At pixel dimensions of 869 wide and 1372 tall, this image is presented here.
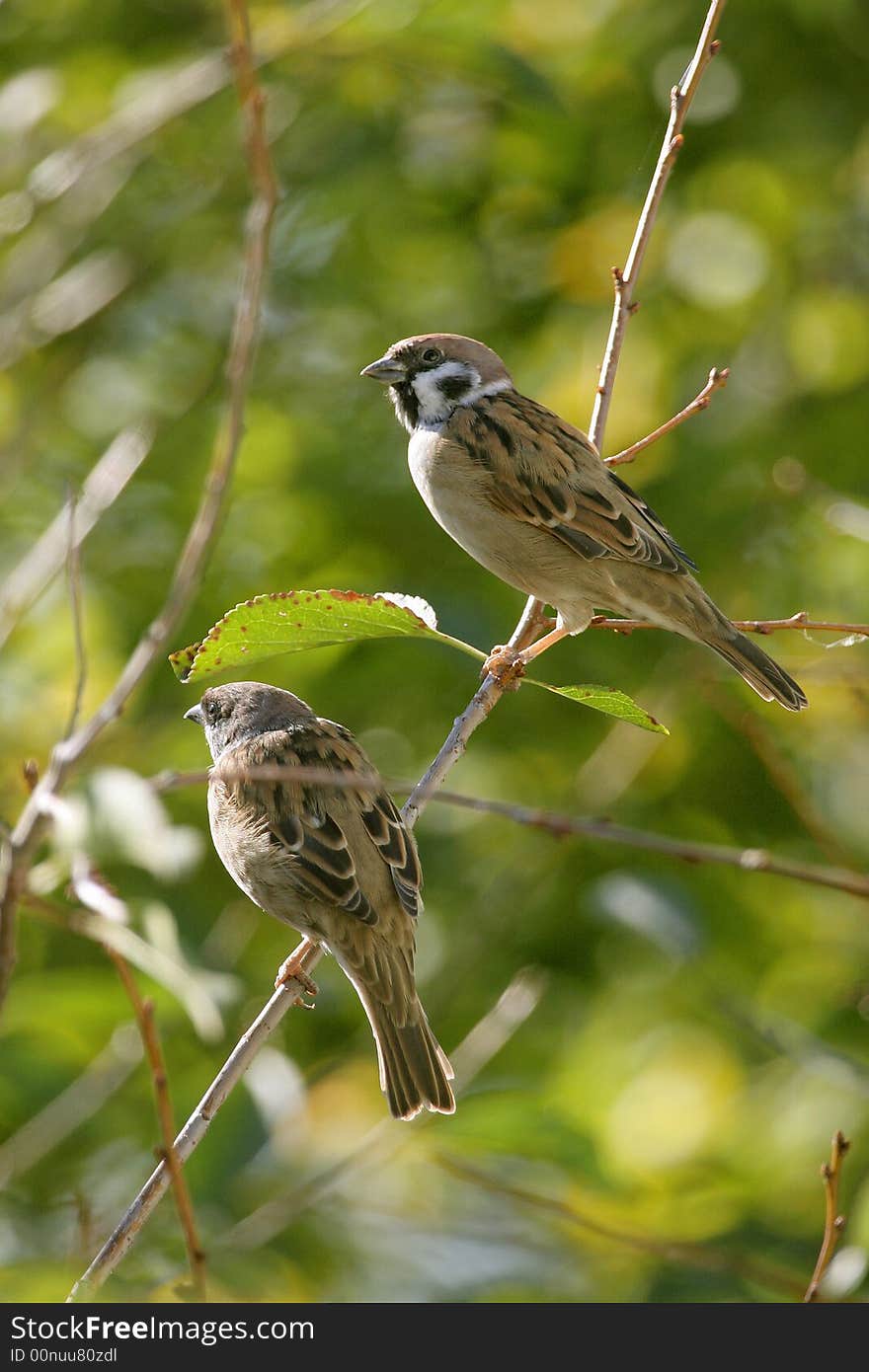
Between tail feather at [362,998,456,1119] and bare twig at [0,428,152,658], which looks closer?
bare twig at [0,428,152,658]

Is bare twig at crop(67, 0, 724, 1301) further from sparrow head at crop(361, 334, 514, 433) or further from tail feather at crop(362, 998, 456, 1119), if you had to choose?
sparrow head at crop(361, 334, 514, 433)

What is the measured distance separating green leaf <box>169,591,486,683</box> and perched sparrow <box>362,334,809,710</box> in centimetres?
119

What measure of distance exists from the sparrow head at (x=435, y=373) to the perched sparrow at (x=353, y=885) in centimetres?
116

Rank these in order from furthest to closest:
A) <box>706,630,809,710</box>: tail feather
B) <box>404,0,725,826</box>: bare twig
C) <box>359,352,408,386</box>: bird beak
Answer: <box>359,352,408,386</box>: bird beak → <box>706,630,809,710</box>: tail feather → <box>404,0,725,826</box>: bare twig

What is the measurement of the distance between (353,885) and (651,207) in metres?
1.41

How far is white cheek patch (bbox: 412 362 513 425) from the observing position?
4062 millimetres

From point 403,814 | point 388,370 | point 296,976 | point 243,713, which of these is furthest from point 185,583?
point 388,370

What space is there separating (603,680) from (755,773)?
0.57m

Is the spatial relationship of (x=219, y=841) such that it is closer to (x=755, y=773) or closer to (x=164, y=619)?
(x=164, y=619)

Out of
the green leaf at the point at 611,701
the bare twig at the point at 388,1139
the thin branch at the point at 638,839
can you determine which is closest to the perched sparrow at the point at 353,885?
the bare twig at the point at 388,1139

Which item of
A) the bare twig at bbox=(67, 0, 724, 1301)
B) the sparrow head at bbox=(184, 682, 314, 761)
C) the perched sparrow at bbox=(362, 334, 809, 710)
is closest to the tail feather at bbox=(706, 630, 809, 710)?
the perched sparrow at bbox=(362, 334, 809, 710)

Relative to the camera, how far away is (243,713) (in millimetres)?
3738

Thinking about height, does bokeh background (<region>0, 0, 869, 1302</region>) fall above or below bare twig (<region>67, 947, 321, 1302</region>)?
below

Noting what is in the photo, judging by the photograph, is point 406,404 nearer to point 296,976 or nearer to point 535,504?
point 535,504
